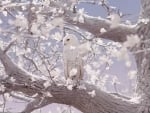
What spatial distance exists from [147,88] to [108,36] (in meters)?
0.60

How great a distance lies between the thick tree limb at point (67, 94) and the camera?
2.92 metres

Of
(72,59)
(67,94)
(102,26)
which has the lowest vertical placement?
(67,94)

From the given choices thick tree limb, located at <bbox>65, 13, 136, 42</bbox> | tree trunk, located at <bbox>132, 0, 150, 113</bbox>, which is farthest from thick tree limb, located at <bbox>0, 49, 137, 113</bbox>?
thick tree limb, located at <bbox>65, 13, 136, 42</bbox>

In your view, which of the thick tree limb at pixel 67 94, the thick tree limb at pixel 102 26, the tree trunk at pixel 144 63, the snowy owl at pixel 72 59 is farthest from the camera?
the thick tree limb at pixel 102 26

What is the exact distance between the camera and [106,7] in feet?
12.4

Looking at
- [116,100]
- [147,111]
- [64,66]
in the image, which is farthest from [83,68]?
[147,111]

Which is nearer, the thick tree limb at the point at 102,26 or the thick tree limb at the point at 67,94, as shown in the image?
the thick tree limb at the point at 67,94

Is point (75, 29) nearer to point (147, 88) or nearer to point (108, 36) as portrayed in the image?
point (108, 36)

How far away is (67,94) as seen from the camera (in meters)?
3.06

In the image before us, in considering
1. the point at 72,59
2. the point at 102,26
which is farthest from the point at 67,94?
the point at 102,26

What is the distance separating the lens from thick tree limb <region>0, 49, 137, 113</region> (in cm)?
292

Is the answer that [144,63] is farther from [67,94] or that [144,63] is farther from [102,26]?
[67,94]

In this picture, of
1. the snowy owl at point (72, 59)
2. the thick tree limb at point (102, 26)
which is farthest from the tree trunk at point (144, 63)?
the snowy owl at point (72, 59)

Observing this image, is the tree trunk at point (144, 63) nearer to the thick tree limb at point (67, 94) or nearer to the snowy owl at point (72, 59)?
the thick tree limb at point (67, 94)
